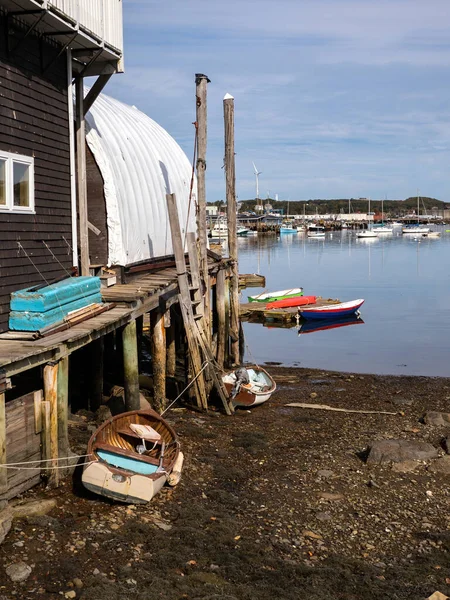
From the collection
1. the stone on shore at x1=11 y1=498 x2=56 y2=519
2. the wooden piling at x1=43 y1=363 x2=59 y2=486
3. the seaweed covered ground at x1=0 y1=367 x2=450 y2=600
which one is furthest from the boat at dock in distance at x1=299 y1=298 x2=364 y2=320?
the stone on shore at x1=11 y1=498 x2=56 y2=519

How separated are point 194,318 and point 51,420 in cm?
616

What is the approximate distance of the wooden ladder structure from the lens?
50.0 feet

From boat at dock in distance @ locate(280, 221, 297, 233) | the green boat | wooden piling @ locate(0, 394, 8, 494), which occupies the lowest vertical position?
the green boat

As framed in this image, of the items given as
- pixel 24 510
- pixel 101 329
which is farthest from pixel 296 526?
pixel 101 329

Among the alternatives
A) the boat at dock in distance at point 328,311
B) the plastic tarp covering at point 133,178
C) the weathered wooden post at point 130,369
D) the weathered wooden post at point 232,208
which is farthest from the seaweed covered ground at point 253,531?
the boat at dock in distance at point 328,311

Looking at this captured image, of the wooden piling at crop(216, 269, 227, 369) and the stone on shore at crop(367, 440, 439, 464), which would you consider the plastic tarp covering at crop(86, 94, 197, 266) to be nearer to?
the wooden piling at crop(216, 269, 227, 369)

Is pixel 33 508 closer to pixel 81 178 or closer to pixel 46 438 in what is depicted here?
pixel 46 438

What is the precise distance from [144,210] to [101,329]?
7.92 meters

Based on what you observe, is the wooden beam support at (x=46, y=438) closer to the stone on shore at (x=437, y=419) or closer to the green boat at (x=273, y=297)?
the stone on shore at (x=437, y=419)

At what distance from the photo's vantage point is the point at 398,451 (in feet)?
41.1

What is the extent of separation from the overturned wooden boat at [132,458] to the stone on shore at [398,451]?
3.80 m

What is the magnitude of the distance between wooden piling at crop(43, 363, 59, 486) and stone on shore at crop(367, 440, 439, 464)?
5.72 m

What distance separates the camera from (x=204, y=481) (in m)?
11.2

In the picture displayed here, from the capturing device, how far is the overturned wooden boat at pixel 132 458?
30.8 ft
